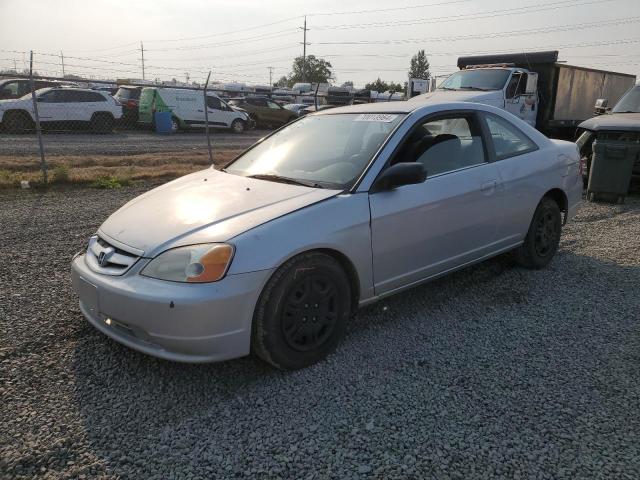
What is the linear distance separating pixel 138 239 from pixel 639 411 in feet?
9.32

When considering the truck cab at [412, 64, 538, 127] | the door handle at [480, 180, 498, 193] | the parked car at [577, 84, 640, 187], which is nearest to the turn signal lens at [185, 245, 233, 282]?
the door handle at [480, 180, 498, 193]

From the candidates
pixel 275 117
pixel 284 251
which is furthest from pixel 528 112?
pixel 275 117

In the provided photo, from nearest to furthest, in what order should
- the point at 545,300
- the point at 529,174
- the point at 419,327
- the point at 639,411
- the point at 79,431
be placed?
the point at 79,431, the point at 639,411, the point at 419,327, the point at 545,300, the point at 529,174

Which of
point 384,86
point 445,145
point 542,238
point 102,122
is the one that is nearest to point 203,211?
point 445,145

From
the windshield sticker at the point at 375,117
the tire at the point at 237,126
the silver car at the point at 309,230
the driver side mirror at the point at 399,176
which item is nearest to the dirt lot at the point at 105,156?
the tire at the point at 237,126

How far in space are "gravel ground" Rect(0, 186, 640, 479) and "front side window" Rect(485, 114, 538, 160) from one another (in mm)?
1176

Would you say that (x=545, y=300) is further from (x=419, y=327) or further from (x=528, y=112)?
(x=528, y=112)

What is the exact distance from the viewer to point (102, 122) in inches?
789

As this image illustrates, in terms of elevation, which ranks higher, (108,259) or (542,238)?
(108,259)

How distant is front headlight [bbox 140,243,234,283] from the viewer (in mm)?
2764

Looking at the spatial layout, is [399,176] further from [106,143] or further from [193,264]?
[106,143]

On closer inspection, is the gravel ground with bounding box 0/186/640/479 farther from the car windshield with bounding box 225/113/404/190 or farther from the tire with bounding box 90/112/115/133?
the tire with bounding box 90/112/115/133

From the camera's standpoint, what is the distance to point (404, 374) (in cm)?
310

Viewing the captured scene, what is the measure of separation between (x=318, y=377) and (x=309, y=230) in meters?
0.85
